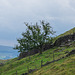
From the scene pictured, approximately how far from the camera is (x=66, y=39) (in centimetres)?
6531

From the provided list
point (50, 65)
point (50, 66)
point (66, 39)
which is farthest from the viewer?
point (66, 39)

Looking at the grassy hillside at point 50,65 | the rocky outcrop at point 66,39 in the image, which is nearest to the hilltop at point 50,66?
the grassy hillside at point 50,65

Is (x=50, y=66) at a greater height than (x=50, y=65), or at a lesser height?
lesser

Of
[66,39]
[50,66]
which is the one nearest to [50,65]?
[50,66]

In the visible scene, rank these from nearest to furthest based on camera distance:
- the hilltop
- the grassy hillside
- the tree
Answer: the hilltop, the grassy hillside, the tree

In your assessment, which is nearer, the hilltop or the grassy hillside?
the hilltop

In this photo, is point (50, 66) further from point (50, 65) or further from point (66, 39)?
point (66, 39)

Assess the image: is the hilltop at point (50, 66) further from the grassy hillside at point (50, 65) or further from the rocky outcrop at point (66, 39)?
the rocky outcrop at point (66, 39)

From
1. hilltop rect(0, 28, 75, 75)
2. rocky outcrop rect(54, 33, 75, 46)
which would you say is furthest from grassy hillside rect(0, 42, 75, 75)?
rocky outcrop rect(54, 33, 75, 46)

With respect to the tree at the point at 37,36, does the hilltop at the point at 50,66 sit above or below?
below

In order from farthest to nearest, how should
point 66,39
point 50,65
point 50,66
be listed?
point 66,39 → point 50,65 → point 50,66

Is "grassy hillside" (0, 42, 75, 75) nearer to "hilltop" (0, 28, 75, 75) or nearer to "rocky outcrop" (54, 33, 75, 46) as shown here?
"hilltop" (0, 28, 75, 75)

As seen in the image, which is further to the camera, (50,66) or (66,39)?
(66,39)

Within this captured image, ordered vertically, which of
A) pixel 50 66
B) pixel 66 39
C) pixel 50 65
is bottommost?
pixel 50 66
